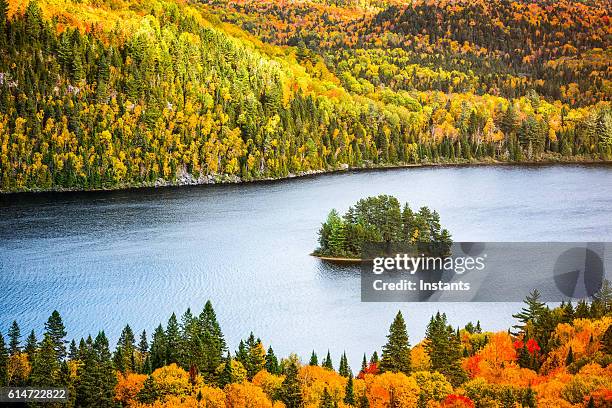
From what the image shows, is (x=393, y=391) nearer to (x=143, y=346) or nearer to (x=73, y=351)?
(x=143, y=346)

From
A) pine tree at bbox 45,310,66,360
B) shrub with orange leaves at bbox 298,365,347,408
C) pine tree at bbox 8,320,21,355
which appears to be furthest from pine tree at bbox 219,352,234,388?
pine tree at bbox 8,320,21,355

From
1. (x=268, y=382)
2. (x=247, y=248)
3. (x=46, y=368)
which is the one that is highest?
(x=247, y=248)

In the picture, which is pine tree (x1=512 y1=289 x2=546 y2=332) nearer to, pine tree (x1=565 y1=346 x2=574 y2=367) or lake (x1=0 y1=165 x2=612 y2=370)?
lake (x1=0 y1=165 x2=612 y2=370)

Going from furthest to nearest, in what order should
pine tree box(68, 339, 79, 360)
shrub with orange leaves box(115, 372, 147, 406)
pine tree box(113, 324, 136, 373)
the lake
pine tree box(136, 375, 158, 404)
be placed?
the lake
pine tree box(68, 339, 79, 360)
pine tree box(113, 324, 136, 373)
shrub with orange leaves box(115, 372, 147, 406)
pine tree box(136, 375, 158, 404)

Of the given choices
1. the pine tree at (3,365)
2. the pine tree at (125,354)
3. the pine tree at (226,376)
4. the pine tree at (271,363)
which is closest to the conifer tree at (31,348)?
the pine tree at (3,365)

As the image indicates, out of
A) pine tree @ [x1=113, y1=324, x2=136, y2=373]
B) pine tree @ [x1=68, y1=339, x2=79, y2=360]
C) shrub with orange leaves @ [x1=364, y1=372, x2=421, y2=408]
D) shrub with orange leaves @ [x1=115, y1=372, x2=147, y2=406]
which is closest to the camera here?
shrub with orange leaves @ [x1=364, y1=372, x2=421, y2=408]

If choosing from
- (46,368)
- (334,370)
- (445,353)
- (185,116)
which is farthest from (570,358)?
(185,116)

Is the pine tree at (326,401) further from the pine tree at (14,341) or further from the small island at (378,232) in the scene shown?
the small island at (378,232)
